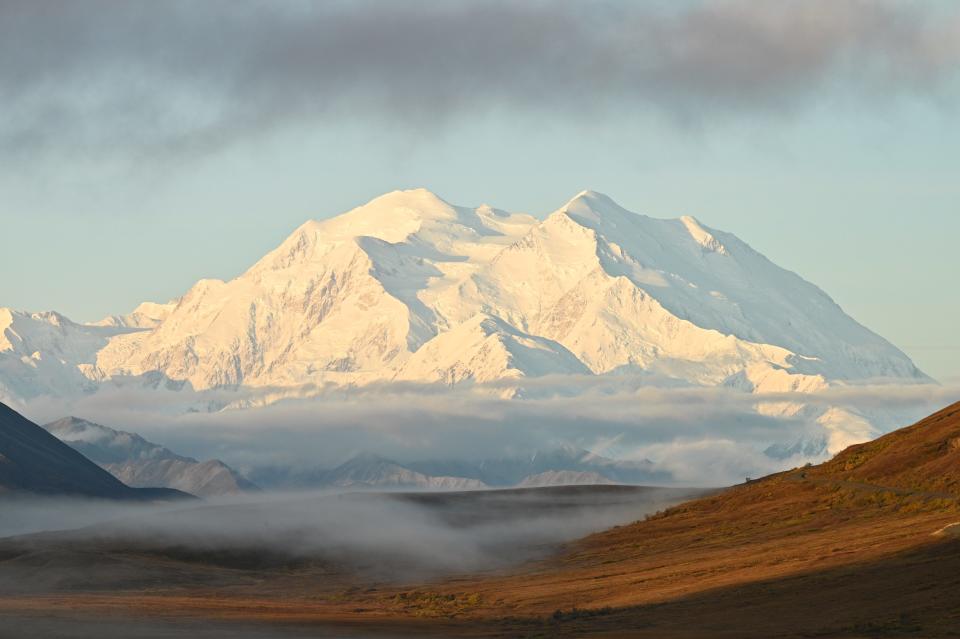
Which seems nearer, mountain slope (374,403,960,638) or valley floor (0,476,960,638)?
mountain slope (374,403,960,638)

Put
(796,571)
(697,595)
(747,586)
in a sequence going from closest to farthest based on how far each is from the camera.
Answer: (747,586) < (796,571) < (697,595)

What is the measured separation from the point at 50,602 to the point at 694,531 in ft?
216

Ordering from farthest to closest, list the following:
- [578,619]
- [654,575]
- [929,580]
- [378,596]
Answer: [378,596]
[654,575]
[578,619]
[929,580]

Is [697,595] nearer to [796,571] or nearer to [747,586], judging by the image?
[747,586]

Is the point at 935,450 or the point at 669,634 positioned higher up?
the point at 935,450

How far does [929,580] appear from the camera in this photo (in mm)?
115625

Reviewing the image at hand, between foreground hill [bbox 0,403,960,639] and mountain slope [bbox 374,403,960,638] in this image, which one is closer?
mountain slope [bbox 374,403,960,638]

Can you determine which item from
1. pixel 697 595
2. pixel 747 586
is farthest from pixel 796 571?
pixel 697 595

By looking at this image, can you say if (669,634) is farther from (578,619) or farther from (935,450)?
(935,450)

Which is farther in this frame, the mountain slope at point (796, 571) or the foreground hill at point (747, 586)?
the foreground hill at point (747, 586)

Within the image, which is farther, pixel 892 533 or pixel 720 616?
pixel 892 533

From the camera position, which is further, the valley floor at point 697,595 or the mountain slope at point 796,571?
the valley floor at point 697,595

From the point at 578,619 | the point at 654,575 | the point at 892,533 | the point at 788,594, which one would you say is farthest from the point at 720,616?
the point at 654,575

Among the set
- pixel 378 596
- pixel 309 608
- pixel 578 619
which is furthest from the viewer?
pixel 378 596
